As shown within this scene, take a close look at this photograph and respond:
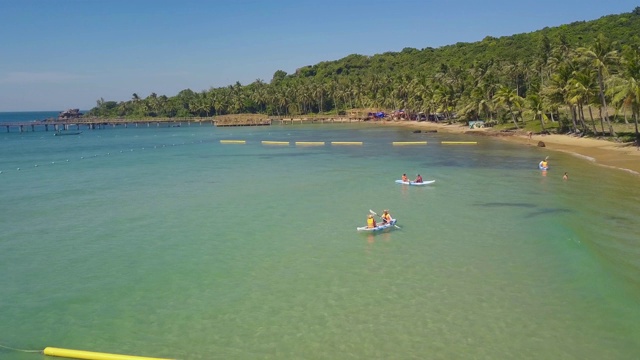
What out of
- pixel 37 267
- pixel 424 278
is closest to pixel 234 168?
pixel 37 267

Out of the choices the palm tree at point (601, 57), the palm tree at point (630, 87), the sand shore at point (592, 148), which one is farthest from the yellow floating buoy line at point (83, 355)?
the palm tree at point (601, 57)

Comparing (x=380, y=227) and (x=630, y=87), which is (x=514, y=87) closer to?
(x=630, y=87)

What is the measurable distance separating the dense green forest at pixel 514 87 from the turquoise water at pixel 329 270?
18.0m

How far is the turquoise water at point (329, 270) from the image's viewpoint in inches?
626

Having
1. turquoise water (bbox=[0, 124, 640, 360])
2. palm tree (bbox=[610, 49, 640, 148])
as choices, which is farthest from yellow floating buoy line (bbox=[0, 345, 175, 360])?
palm tree (bbox=[610, 49, 640, 148])

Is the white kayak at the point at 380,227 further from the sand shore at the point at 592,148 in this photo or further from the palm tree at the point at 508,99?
the palm tree at the point at 508,99

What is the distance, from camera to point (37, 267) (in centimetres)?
2361

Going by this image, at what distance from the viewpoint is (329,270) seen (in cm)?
2214

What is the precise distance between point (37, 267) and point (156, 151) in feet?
204

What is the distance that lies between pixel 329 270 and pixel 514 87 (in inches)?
4082

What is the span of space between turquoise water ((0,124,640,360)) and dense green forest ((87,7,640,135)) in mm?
18039

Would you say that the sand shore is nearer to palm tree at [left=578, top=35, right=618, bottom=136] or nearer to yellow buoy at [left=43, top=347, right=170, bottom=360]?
palm tree at [left=578, top=35, right=618, bottom=136]

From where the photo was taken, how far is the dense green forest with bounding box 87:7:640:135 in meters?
57.4

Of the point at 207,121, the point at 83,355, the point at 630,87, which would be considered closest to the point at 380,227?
the point at 83,355
